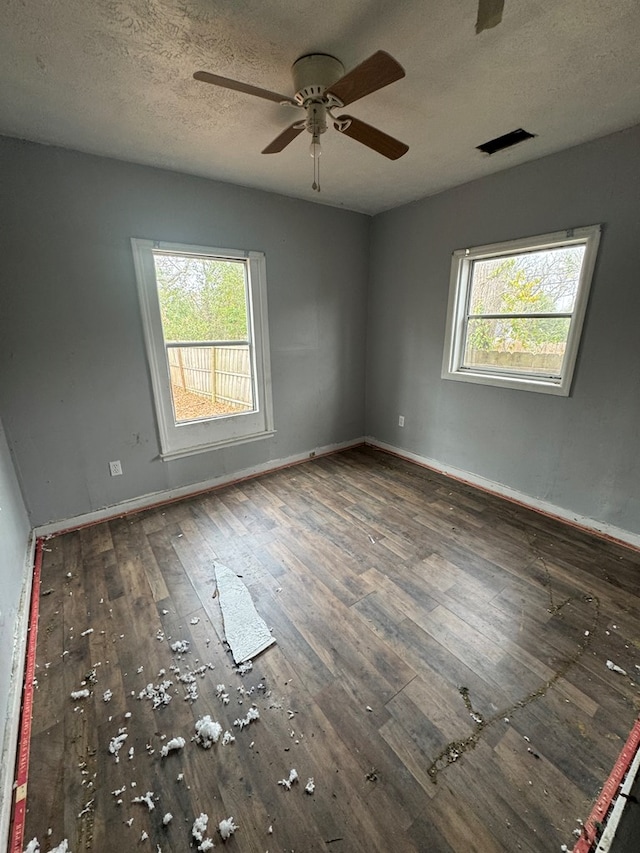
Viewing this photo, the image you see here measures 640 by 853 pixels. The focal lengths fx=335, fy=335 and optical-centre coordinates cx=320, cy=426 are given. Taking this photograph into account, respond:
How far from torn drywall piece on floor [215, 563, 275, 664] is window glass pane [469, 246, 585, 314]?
2.85 m

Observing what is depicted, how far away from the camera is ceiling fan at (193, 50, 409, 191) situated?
1.19 meters

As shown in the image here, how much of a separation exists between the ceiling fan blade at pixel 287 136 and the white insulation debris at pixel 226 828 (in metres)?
2.67

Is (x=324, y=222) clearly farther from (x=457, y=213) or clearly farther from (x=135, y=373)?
(x=135, y=373)

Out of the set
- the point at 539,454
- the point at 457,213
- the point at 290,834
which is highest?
the point at 457,213

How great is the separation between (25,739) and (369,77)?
8.99 feet

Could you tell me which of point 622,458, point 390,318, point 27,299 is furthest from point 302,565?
point 390,318

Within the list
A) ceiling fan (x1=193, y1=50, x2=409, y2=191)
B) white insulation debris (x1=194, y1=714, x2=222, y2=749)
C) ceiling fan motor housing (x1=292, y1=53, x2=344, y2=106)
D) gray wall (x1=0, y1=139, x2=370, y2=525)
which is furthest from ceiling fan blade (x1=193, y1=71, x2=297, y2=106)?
white insulation debris (x1=194, y1=714, x2=222, y2=749)

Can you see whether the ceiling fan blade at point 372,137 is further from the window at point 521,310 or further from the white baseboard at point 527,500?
the white baseboard at point 527,500

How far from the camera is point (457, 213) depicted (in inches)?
113

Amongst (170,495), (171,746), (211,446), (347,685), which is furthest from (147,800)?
(211,446)

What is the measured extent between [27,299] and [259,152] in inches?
70.0

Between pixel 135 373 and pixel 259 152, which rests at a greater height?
pixel 259 152

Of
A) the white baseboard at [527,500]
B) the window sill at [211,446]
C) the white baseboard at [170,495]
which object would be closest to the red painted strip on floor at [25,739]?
the white baseboard at [170,495]

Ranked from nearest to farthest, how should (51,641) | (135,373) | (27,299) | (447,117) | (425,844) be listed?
(425,844)
(51,641)
(447,117)
(27,299)
(135,373)
